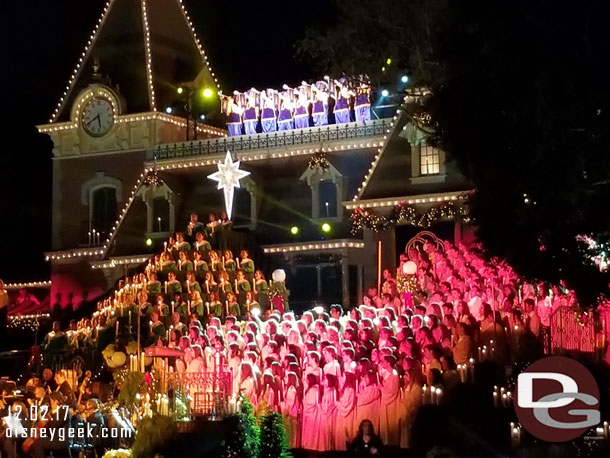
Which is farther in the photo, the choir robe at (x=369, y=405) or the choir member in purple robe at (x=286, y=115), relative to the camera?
the choir member in purple robe at (x=286, y=115)

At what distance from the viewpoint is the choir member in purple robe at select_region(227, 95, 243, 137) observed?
36281 millimetres

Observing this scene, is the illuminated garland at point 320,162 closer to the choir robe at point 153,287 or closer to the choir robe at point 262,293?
the choir robe at point 262,293

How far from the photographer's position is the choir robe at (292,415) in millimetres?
20578

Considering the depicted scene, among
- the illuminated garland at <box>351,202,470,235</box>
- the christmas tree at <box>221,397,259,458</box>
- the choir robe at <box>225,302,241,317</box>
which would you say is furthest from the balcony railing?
the christmas tree at <box>221,397,259,458</box>

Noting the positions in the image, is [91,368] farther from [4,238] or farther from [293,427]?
[4,238]

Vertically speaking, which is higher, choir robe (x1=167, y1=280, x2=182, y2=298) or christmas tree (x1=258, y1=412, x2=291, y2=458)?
choir robe (x1=167, y1=280, x2=182, y2=298)

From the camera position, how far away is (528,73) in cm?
1362

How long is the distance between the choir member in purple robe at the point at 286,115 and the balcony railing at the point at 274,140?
85cm

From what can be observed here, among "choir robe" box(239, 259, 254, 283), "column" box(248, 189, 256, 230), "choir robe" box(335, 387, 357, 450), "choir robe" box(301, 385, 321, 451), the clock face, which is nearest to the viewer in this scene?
"choir robe" box(335, 387, 357, 450)

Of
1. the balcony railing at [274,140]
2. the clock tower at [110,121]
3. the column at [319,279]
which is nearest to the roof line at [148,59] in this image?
the clock tower at [110,121]

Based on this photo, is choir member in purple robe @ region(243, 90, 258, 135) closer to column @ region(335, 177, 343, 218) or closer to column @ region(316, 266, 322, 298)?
column @ region(335, 177, 343, 218)

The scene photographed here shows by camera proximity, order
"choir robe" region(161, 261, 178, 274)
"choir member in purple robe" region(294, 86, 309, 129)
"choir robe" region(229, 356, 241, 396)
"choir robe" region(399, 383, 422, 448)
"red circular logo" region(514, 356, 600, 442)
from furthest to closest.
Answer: "choir member in purple robe" region(294, 86, 309, 129) → "choir robe" region(161, 261, 178, 274) → "choir robe" region(229, 356, 241, 396) → "choir robe" region(399, 383, 422, 448) → "red circular logo" region(514, 356, 600, 442)

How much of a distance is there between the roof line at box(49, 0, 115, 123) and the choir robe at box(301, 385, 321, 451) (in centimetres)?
2153

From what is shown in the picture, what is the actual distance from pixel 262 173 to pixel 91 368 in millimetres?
10573
